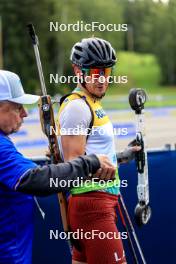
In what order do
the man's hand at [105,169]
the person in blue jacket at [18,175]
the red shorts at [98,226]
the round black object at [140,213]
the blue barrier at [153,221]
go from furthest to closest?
the blue barrier at [153,221]
the round black object at [140,213]
the red shorts at [98,226]
the man's hand at [105,169]
the person in blue jacket at [18,175]

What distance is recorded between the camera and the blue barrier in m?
4.12

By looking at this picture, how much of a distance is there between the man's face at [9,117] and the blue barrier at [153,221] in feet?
5.64

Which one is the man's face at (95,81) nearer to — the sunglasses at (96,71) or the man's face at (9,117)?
the sunglasses at (96,71)

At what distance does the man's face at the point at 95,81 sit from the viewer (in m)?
3.18

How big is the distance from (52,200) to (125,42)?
75.5 metres

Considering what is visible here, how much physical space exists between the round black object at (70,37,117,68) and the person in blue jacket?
718 mm

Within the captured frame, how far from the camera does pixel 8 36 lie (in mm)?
50812

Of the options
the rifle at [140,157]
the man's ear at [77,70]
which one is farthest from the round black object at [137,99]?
the man's ear at [77,70]

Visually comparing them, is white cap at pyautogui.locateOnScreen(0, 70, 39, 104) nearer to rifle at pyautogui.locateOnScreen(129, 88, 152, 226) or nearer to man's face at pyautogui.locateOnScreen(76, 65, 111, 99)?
man's face at pyautogui.locateOnScreen(76, 65, 111, 99)

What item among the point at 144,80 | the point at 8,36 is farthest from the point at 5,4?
the point at 144,80

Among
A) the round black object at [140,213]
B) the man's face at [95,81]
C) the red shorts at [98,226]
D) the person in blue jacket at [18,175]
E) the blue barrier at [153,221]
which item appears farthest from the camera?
the blue barrier at [153,221]

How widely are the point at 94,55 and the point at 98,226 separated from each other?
103 centimetres

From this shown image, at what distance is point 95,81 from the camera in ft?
10.4

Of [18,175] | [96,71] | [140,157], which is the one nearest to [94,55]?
[96,71]
